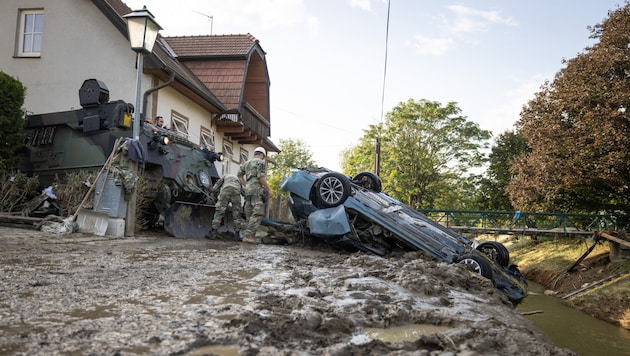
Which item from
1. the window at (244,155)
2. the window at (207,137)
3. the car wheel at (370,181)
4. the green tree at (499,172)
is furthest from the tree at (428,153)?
the car wheel at (370,181)

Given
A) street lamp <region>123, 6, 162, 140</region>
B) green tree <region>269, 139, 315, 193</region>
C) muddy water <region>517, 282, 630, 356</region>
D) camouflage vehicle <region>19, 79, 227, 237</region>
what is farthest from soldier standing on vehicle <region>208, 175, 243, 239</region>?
green tree <region>269, 139, 315, 193</region>

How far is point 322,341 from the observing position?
8.22ft

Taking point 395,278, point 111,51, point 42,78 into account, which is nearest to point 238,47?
point 111,51

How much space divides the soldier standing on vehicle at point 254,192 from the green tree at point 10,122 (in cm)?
457

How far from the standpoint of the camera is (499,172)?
28.1 m

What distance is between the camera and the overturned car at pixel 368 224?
25.3 ft

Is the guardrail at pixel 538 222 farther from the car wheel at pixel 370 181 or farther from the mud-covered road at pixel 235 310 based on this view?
the mud-covered road at pixel 235 310

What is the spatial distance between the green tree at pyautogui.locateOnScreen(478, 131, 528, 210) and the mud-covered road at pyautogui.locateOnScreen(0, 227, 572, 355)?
923 inches

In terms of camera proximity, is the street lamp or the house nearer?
the street lamp

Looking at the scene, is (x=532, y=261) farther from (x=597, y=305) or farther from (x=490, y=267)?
(x=490, y=267)

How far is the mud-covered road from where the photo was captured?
91.3 inches

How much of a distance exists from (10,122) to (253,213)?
5212mm

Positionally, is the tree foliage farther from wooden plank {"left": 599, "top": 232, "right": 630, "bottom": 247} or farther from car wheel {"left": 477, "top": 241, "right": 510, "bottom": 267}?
car wheel {"left": 477, "top": 241, "right": 510, "bottom": 267}

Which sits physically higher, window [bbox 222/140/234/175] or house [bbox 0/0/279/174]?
house [bbox 0/0/279/174]
